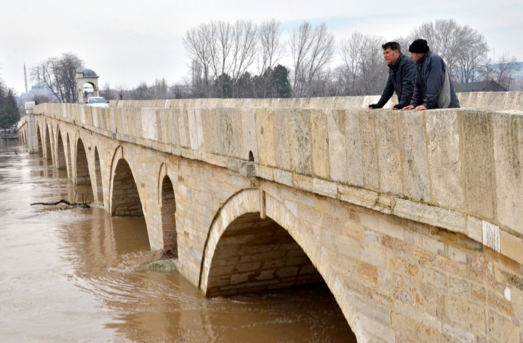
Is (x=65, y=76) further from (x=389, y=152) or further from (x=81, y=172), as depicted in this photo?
(x=389, y=152)

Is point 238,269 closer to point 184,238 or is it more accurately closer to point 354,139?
point 184,238

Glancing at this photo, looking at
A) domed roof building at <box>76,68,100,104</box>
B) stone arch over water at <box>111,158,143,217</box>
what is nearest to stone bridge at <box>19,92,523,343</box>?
stone arch over water at <box>111,158,143,217</box>

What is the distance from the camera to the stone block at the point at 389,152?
362 cm

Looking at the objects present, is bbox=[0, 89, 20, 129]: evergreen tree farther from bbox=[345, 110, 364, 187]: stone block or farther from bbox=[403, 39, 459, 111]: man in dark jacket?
bbox=[403, 39, 459, 111]: man in dark jacket

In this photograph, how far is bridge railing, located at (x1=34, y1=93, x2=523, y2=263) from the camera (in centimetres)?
285

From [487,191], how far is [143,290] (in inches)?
239

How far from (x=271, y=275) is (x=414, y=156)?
180 inches

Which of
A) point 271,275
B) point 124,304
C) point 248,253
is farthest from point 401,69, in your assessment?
point 124,304

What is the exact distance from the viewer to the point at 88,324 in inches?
281

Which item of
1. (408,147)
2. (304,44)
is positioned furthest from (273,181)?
(304,44)

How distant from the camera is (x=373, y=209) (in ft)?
12.6

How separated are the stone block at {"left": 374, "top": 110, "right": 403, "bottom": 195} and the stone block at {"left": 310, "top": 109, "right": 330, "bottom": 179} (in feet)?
2.16

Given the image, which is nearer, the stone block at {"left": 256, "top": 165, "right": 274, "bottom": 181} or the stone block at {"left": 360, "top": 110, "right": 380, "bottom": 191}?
the stone block at {"left": 360, "top": 110, "right": 380, "bottom": 191}

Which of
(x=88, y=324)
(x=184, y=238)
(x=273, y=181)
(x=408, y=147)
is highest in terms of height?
(x=408, y=147)
